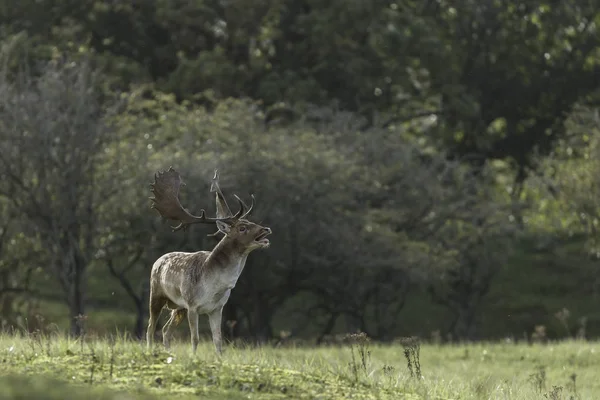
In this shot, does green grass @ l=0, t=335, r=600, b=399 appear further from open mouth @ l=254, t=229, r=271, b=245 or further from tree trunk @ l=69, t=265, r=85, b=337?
tree trunk @ l=69, t=265, r=85, b=337

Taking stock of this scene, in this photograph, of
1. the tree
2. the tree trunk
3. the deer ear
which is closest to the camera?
the deer ear

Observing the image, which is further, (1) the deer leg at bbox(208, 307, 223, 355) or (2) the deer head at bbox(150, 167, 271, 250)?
(2) the deer head at bbox(150, 167, 271, 250)

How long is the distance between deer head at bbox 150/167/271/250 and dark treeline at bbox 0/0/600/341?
574 inches

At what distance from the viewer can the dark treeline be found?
33188 millimetres

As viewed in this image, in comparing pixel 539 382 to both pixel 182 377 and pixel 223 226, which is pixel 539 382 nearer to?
pixel 223 226

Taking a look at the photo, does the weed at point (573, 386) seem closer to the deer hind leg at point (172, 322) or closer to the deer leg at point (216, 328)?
the deer leg at point (216, 328)

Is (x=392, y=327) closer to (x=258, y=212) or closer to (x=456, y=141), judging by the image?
(x=258, y=212)

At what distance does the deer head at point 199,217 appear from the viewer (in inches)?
519

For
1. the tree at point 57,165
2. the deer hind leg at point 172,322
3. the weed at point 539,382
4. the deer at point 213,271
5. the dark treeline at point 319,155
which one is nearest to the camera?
the deer at point 213,271

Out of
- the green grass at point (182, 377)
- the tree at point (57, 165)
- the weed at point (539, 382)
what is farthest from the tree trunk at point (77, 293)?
the green grass at point (182, 377)

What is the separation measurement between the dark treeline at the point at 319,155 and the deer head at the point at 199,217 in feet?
47.8

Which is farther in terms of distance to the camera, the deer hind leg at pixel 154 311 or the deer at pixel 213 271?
the deer hind leg at pixel 154 311

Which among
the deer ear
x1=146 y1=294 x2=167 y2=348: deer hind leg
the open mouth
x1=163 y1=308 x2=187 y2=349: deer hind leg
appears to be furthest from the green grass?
the deer ear

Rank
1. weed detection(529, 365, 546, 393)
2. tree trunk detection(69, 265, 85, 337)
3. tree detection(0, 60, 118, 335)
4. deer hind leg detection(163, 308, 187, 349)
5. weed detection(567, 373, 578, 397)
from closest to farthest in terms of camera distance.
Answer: deer hind leg detection(163, 308, 187, 349) → weed detection(529, 365, 546, 393) → weed detection(567, 373, 578, 397) → tree detection(0, 60, 118, 335) → tree trunk detection(69, 265, 85, 337)
